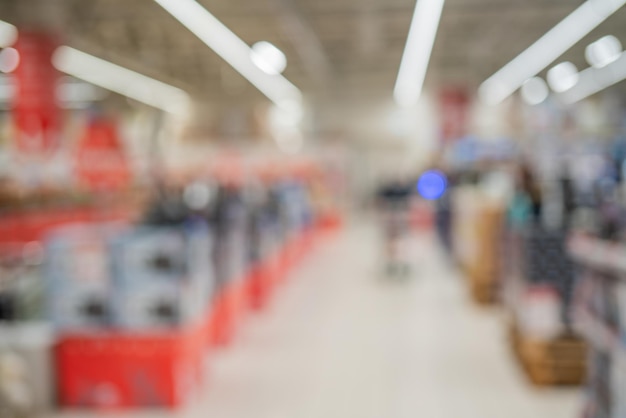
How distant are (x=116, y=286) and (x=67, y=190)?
429 inches

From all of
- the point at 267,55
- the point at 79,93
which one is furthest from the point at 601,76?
the point at 79,93

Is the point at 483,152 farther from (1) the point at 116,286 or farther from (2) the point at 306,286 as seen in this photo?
(1) the point at 116,286

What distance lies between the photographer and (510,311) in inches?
237

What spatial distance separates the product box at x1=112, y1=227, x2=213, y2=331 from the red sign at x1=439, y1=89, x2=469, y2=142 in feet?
55.9

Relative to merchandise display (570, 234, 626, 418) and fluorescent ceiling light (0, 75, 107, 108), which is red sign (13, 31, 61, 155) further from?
merchandise display (570, 234, 626, 418)

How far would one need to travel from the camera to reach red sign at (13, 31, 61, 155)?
929 centimetres

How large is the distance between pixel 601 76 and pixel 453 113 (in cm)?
1665

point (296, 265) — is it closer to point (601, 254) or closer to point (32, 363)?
point (32, 363)

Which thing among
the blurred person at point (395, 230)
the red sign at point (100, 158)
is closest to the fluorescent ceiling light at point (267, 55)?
the red sign at point (100, 158)

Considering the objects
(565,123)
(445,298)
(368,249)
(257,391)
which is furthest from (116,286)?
(368,249)

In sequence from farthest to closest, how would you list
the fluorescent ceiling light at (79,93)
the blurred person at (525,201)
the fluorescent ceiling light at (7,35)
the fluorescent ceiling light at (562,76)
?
the fluorescent ceiling light at (79,93) → the fluorescent ceiling light at (7,35) → the blurred person at (525,201) → the fluorescent ceiling light at (562,76)

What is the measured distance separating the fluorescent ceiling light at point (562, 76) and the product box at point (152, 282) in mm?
2906

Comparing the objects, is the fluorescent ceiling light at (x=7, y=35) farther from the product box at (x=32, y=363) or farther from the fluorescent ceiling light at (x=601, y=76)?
the fluorescent ceiling light at (x=601, y=76)

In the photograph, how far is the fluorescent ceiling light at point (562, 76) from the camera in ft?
14.8
